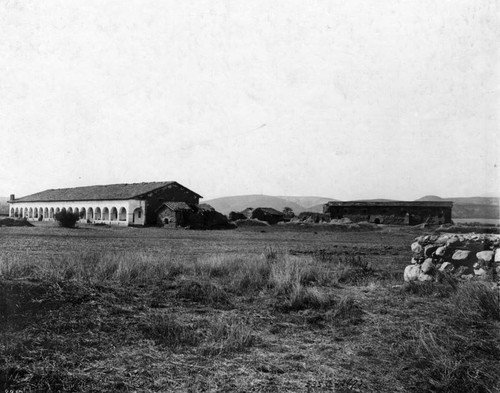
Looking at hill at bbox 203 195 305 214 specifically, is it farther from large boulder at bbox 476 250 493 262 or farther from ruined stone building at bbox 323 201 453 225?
large boulder at bbox 476 250 493 262

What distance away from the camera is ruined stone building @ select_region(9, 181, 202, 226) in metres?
40.7

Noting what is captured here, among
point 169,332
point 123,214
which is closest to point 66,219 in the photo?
point 123,214

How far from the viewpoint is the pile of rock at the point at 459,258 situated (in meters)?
8.38

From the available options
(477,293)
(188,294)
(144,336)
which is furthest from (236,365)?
(477,293)

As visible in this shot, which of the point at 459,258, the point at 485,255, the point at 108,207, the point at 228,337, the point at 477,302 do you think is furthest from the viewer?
the point at 108,207

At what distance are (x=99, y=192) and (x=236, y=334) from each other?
151 ft

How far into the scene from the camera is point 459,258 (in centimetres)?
893

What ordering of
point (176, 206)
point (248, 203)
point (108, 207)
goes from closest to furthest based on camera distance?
1. point (176, 206)
2. point (108, 207)
3. point (248, 203)

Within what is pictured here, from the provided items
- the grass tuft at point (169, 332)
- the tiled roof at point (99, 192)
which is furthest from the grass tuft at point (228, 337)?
the tiled roof at point (99, 192)

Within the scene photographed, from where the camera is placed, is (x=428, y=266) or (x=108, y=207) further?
(x=108, y=207)

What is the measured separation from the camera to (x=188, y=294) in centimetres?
732

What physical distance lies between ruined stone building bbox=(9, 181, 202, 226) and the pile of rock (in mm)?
32941

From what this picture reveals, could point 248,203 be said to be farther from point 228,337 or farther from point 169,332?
point 228,337

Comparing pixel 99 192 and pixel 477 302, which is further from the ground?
pixel 99 192
